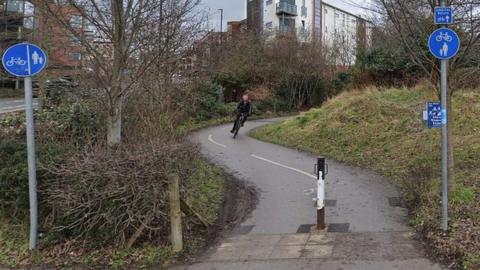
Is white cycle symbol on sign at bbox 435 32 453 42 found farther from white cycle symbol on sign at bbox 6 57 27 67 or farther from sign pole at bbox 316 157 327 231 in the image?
white cycle symbol on sign at bbox 6 57 27 67

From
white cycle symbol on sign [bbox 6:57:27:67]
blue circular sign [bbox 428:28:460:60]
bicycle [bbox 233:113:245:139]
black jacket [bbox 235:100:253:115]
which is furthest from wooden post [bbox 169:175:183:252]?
black jacket [bbox 235:100:253:115]

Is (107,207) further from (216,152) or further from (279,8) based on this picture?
(279,8)

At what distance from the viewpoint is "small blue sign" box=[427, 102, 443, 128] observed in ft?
23.9

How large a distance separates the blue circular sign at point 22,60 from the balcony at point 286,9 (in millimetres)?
64400

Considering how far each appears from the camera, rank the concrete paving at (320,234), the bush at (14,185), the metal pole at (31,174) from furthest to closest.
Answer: the bush at (14,185) < the metal pole at (31,174) < the concrete paving at (320,234)

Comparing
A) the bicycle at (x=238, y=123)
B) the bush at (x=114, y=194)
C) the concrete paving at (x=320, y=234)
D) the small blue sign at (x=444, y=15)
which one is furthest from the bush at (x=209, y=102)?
the small blue sign at (x=444, y=15)

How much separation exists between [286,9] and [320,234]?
2577 inches

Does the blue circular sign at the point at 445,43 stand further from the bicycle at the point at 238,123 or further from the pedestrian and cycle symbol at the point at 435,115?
the bicycle at the point at 238,123

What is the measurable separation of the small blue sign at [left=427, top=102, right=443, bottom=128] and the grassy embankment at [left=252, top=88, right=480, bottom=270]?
4.33 ft

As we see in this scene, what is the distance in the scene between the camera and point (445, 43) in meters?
7.04

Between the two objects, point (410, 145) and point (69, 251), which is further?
point (410, 145)

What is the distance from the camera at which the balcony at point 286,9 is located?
69.9m

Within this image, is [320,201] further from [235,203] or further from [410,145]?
[410,145]

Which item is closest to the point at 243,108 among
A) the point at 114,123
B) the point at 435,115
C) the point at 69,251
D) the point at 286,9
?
the point at 114,123
